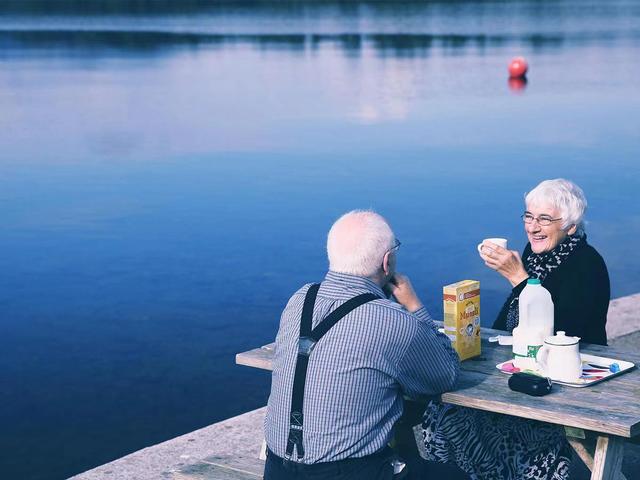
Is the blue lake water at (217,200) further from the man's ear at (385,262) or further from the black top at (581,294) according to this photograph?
the man's ear at (385,262)

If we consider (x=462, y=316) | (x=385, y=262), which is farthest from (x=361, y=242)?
(x=462, y=316)

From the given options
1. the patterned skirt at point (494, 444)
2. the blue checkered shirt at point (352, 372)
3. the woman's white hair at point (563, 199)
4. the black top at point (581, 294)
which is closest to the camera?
the blue checkered shirt at point (352, 372)

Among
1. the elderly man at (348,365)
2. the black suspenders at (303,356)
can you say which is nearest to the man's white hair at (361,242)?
the elderly man at (348,365)

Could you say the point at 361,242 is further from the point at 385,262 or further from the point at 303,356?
the point at 303,356

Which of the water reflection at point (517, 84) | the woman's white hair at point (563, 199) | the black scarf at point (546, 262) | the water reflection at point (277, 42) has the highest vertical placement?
the water reflection at point (277, 42)

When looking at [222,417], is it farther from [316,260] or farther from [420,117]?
[420,117]

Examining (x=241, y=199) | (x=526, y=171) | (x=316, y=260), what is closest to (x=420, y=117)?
(x=526, y=171)

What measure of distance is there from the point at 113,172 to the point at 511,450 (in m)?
14.5

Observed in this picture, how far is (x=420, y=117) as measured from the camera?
83.9 feet

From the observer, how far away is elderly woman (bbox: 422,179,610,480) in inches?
174

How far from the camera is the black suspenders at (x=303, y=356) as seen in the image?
383cm

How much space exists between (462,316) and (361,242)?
78cm

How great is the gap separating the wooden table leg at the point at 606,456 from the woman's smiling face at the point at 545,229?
3.96 ft

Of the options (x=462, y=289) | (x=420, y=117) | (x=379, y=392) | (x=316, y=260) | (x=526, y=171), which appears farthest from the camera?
(x=420, y=117)
